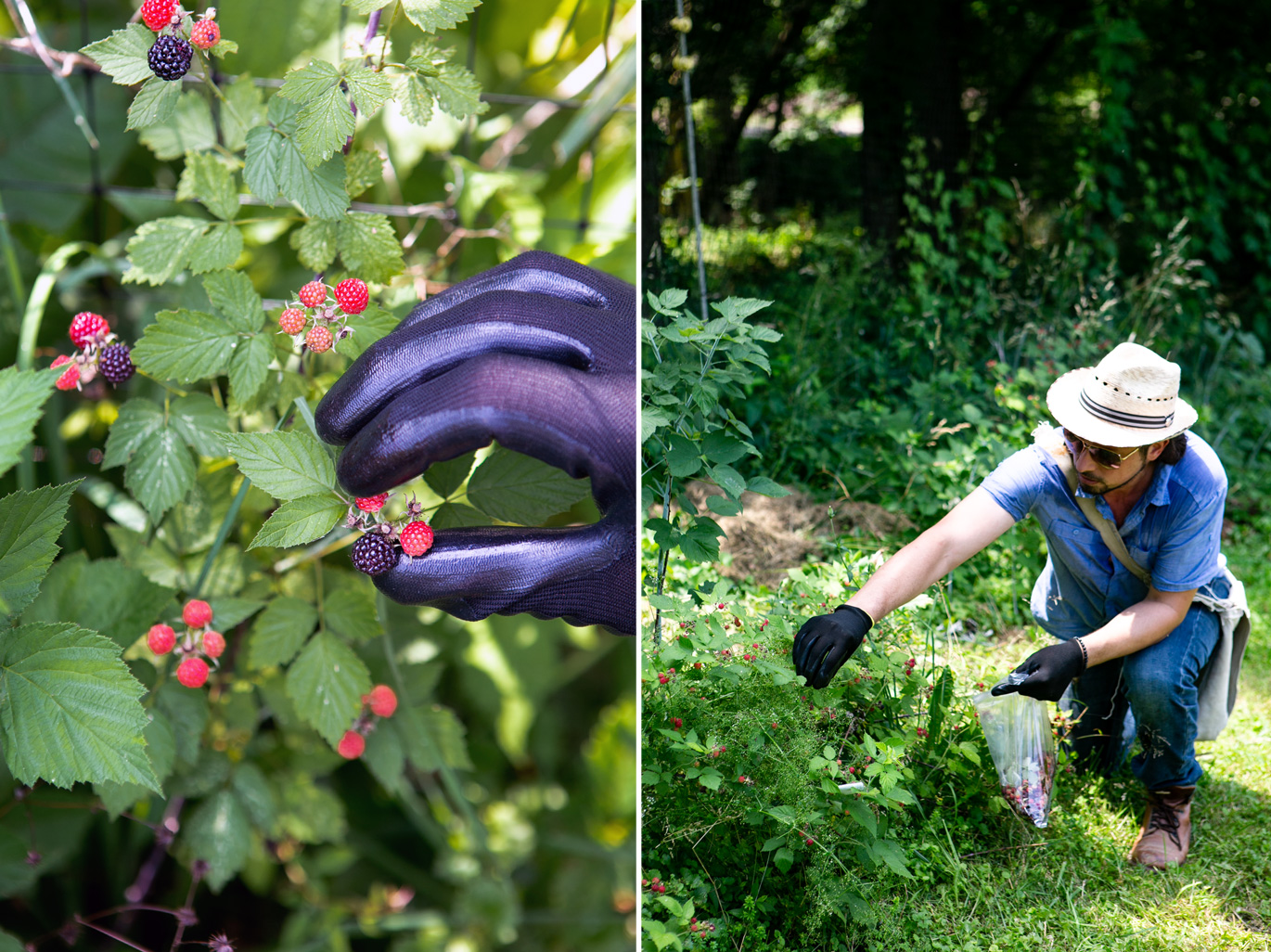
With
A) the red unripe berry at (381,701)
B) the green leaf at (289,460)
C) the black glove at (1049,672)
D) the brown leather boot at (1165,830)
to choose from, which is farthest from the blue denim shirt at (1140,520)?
the green leaf at (289,460)

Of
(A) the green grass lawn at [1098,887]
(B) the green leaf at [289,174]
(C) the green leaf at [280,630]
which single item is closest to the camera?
(B) the green leaf at [289,174]

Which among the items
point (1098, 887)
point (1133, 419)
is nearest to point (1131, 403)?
point (1133, 419)

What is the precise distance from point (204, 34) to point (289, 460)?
422 millimetres

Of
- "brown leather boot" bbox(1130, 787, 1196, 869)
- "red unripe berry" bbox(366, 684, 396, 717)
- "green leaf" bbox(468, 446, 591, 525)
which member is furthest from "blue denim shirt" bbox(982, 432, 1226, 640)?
"red unripe berry" bbox(366, 684, 396, 717)

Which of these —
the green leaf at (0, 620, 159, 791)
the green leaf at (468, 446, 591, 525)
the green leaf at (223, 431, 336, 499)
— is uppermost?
the green leaf at (223, 431, 336, 499)

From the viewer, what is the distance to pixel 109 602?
1241 millimetres

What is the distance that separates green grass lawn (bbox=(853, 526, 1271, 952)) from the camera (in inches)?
58.6

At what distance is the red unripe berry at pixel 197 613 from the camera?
1.17 m

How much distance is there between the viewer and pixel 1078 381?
5.26ft

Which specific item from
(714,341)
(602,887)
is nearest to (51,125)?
(714,341)

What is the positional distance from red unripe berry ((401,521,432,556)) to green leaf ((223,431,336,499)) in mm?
95

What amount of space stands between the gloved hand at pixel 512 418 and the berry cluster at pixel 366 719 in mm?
386

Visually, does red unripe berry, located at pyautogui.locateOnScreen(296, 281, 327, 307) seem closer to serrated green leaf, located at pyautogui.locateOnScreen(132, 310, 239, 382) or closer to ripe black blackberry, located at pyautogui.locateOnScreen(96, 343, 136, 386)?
serrated green leaf, located at pyautogui.locateOnScreen(132, 310, 239, 382)

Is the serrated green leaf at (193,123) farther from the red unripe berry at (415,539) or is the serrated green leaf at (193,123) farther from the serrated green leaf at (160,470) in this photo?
the red unripe berry at (415,539)
